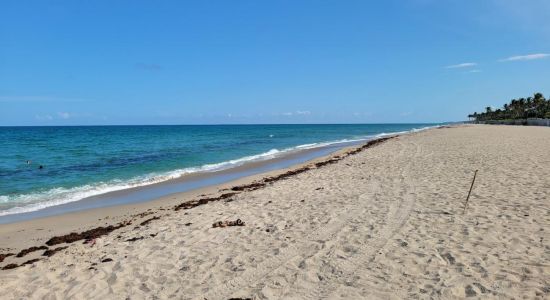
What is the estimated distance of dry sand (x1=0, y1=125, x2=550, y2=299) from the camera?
484 cm

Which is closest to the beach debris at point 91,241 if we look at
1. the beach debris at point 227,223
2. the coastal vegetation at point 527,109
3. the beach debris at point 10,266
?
the beach debris at point 10,266

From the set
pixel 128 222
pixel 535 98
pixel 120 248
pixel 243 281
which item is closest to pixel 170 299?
pixel 243 281

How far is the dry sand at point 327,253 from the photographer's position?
4836 mm

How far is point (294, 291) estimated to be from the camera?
477cm

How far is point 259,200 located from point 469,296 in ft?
22.0

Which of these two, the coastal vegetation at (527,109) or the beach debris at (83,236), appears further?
the coastal vegetation at (527,109)

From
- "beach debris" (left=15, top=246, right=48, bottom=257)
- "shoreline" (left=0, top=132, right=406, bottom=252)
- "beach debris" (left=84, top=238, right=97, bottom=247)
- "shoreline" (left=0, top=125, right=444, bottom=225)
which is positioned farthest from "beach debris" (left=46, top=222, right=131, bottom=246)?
"shoreline" (left=0, top=125, right=444, bottom=225)

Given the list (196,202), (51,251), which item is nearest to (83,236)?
(51,251)

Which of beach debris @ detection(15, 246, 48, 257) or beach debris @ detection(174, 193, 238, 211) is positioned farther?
beach debris @ detection(174, 193, 238, 211)

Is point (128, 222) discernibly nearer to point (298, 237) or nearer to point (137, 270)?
point (137, 270)

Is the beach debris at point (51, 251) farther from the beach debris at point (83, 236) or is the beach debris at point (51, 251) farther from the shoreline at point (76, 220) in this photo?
the shoreline at point (76, 220)

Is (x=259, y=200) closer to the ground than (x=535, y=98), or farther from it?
closer to the ground

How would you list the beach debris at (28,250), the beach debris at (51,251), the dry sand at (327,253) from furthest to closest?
the beach debris at (28,250)
the beach debris at (51,251)
the dry sand at (327,253)

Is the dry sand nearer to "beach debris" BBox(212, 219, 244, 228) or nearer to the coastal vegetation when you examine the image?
"beach debris" BBox(212, 219, 244, 228)
